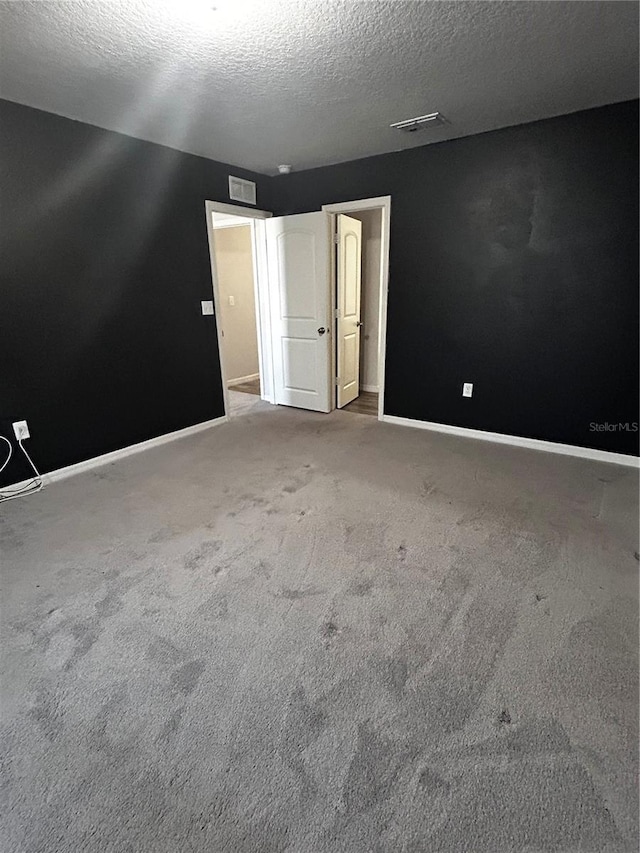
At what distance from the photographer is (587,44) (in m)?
1.98

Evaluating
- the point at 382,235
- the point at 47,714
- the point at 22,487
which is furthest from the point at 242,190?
the point at 47,714

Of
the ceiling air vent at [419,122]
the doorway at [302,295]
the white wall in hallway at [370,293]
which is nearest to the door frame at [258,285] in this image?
the doorway at [302,295]

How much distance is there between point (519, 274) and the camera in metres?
3.25

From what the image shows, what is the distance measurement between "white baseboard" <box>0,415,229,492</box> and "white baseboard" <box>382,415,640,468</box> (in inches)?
75.1

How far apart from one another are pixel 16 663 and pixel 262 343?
3880 millimetres

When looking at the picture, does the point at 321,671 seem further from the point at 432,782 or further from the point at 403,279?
the point at 403,279

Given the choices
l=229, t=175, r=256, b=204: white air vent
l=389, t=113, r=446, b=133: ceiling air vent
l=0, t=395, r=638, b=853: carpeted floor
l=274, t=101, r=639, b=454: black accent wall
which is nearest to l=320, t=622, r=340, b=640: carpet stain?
l=0, t=395, r=638, b=853: carpeted floor

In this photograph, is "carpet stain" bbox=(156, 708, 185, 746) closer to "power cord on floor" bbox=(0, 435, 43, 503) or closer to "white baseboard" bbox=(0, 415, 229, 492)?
"power cord on floor" bbox=(0, 435, 43, 503)

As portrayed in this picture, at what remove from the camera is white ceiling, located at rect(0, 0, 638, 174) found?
173cm

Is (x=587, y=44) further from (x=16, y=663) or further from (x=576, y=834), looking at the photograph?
(x=16, y=663)

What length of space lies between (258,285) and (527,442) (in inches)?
128

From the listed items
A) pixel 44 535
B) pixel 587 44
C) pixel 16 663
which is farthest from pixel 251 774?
pixel 587 44

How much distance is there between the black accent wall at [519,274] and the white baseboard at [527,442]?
56 millimetres

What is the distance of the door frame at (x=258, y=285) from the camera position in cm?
389
